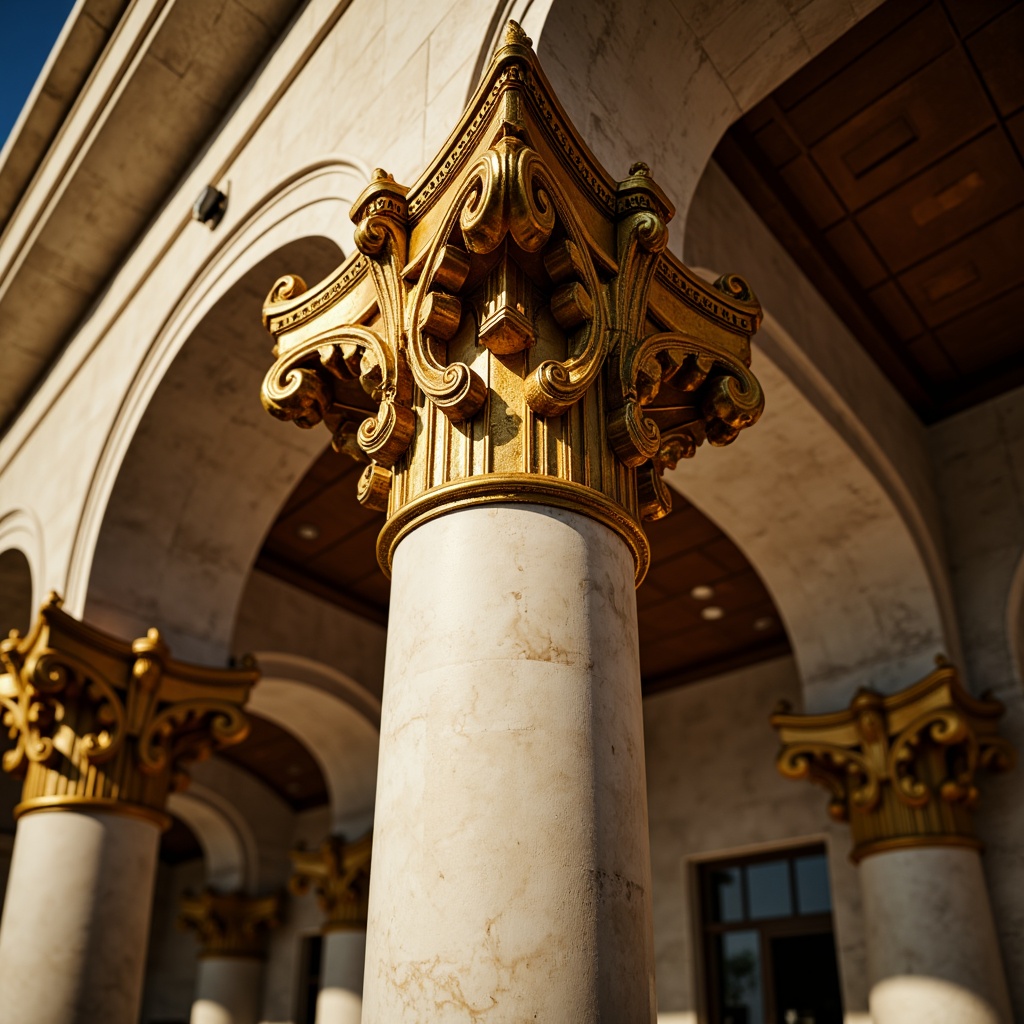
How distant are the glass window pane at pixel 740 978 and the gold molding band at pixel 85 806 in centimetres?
591

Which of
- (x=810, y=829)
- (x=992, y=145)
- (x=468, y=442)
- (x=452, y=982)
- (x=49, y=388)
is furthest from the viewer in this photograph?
(x=810, y=829)

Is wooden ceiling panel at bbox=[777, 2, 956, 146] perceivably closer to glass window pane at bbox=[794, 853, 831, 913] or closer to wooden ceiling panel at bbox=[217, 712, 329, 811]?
glass window pane at bbox=[794, 853, 831, 913]

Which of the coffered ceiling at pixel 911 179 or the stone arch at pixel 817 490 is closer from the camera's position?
the stone arch at pixel 817 490

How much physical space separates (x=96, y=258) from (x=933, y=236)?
17.5 feet

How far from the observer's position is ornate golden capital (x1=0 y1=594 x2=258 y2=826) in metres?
5.01

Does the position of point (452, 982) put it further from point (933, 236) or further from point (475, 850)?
point (933, 236)

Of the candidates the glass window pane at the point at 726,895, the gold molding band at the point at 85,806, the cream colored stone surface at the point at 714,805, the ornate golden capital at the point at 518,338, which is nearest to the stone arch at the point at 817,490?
the ornate golden capital at the point at 518,338

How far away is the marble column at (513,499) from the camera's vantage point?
2188 millimetres

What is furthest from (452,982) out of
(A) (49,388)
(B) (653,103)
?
(A) (49,388)

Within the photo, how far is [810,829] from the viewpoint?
888 cm

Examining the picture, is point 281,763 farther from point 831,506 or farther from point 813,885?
point 831,506

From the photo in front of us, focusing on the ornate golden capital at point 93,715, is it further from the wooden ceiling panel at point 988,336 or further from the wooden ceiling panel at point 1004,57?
the wooden ceiling panel at point 988,336

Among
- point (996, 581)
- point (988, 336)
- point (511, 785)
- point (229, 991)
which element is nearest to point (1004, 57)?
point (988, 336)

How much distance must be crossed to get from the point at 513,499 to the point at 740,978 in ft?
25.6
